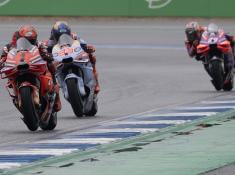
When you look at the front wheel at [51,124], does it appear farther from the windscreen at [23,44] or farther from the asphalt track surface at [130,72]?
the windscreen at [23,44]

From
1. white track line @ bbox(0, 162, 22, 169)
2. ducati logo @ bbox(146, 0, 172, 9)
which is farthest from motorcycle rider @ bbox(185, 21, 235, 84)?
ducati logo @ bbox(146, 0, 172, 9)

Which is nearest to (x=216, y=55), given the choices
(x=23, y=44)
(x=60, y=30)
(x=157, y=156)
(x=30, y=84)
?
(x=60, y=30)

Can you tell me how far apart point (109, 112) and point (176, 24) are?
26131 mm

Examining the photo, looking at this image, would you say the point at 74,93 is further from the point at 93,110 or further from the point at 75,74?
the point at 93,110

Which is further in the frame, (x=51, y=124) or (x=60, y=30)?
(x=60, y=30)

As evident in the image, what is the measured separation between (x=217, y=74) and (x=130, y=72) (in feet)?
18.7

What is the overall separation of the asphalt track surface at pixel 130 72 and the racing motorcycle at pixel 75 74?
0.23m

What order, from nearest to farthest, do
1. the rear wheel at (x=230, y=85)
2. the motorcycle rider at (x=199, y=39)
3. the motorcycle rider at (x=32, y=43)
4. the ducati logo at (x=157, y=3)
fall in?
the motorcycle rider at (x=32, y=43)
the rear wheel at (x=230, y=85)
the motorcycle rider at (x=199, y=39)
the ducati logo at (x=157, y=3)

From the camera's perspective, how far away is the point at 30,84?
1530 centimetres

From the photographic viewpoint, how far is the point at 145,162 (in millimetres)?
11930

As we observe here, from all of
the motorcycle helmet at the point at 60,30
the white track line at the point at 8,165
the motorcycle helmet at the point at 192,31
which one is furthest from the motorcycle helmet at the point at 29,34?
the motorcycle helmet at the point at 192,31

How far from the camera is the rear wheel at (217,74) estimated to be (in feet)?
71.4

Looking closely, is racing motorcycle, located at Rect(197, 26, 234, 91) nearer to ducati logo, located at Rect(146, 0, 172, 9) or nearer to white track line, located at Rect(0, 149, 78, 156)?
white track line, located at Rect(0, 149, 78, 156)

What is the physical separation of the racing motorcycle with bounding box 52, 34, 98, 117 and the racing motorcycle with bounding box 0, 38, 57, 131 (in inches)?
54.1
